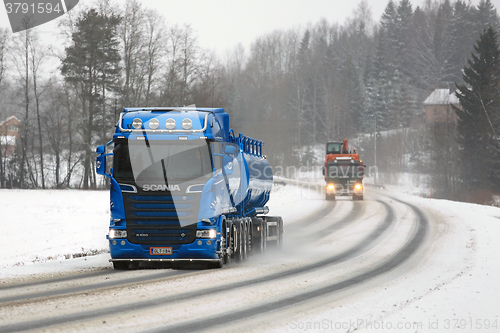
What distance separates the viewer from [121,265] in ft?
44.0

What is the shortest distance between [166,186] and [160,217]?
690mm

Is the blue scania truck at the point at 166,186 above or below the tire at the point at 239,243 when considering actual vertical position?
above

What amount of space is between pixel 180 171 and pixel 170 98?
41265 millimetres

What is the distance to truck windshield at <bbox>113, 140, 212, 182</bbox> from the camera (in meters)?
12.5

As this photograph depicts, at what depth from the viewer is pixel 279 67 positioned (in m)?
121

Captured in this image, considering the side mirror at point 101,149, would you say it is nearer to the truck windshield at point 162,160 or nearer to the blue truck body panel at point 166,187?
the blue truck body panel at point 166,187

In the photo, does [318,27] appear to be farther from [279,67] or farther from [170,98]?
[170,98]

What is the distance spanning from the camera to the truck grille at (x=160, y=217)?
12414mm

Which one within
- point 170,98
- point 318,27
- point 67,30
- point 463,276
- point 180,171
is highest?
point 318,27

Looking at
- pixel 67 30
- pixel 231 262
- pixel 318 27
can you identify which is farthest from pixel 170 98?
pixel 318 27

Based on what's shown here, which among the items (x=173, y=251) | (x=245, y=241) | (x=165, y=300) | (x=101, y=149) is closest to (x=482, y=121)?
(x=245, y=241)

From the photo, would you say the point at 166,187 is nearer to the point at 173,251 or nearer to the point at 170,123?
the point at 173,251

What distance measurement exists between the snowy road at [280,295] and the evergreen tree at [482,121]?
41810 mm

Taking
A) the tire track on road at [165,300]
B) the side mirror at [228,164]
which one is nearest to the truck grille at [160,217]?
the side mirror at [228,164]
